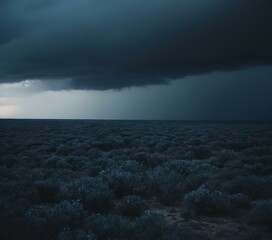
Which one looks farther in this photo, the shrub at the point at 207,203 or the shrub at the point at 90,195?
the shrub at the point at 90,195

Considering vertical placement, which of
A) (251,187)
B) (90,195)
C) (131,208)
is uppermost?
(90,195)

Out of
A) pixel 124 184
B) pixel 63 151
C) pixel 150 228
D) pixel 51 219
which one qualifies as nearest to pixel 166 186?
pixel 124 184

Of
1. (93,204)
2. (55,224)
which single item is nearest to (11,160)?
(93,204)

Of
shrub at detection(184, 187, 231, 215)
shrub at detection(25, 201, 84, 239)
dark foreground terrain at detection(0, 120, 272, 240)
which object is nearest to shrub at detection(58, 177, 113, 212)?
dark foreground terrain at detection(0, 120, 272, 240)

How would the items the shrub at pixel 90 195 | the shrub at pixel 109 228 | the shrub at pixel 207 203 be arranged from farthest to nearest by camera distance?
the shrub at pixel 90 195 < the shrub at pixel 207 203 < the shrub at pixel 109 228

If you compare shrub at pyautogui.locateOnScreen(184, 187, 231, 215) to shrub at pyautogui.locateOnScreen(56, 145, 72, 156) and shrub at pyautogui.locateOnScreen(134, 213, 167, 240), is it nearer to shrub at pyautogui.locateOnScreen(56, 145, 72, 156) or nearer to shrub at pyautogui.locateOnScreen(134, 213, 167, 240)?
shrub at pyautogui.locateOnScreen(134, 213, 167, 240)

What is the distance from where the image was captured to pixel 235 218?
7.97m

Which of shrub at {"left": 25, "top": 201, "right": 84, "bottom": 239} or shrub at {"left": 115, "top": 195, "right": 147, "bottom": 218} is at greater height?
shrub at {"left": 25, "top": 201, "right": 84, "bottom": 239}

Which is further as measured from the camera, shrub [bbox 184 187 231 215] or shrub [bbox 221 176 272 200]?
shrub [bbox 221 176 272 200]

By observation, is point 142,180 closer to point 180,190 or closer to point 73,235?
point 180,190

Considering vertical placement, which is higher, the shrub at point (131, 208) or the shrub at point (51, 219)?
the shrub at point (51, 219)

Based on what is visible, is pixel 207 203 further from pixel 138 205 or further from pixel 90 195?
pixel 90 195

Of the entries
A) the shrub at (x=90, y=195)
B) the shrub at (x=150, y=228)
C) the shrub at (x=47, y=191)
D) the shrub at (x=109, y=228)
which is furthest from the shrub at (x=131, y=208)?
the shrub at (x=47, y=191)

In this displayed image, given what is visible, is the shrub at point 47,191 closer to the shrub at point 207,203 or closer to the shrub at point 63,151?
the shrub at point 207,203
